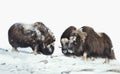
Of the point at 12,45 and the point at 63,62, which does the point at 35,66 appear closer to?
the point at 63,62

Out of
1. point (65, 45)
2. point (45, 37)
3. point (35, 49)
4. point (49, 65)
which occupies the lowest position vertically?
point (49, 65)

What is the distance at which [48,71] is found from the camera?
484 inches

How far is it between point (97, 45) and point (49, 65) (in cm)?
169

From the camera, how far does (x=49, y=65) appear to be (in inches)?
503

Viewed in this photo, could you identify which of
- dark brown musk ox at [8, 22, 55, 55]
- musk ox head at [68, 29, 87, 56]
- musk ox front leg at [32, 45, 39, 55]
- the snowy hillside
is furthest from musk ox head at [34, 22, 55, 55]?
musk ox head at [68, 29, 87, 56]

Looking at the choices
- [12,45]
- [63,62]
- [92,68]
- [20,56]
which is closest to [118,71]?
[92,68]

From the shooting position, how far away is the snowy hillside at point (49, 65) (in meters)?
12.2

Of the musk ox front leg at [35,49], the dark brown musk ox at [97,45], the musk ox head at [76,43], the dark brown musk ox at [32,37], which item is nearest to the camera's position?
the musk ox head at [76,43]

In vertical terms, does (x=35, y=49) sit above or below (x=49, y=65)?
above

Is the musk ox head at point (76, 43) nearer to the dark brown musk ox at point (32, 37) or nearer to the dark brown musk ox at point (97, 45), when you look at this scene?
the dark brown musk ox at point (97, 45)

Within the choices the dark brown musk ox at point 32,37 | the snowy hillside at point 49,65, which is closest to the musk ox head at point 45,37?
the dark brown musk ox at point 32,37

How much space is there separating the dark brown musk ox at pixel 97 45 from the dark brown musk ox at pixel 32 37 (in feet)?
3.70

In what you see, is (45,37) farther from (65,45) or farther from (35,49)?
(65,45)

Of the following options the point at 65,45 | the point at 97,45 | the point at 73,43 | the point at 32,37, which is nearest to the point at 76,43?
the point at 73,43
